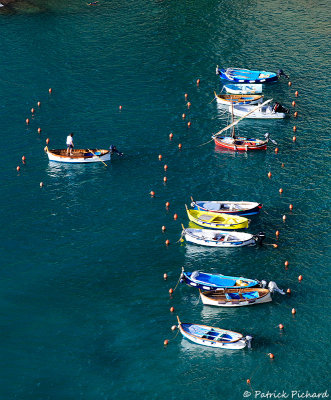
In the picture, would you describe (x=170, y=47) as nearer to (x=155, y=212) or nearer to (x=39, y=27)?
(x=39, y=27)

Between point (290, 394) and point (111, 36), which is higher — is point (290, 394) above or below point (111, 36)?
below

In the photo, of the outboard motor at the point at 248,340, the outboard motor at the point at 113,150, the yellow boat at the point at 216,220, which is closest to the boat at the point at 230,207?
the yellow boat at the point at 216,220

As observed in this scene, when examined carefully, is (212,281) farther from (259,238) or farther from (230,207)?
(230,207)

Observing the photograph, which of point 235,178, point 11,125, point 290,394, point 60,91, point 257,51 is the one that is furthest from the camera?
point 257,51

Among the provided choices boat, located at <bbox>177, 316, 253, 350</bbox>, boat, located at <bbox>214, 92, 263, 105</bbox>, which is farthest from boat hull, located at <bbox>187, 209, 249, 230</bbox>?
boat, located at <bbox>214, 92, 263, 105</bbox>

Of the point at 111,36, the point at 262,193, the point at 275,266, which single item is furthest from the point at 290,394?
the point at 111,36
